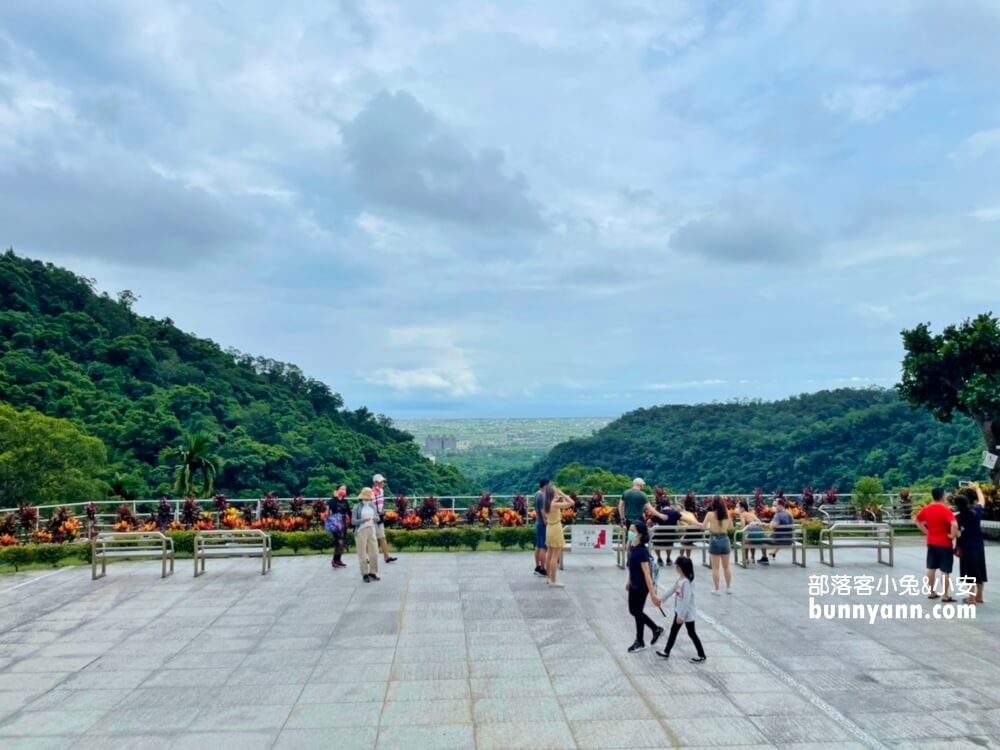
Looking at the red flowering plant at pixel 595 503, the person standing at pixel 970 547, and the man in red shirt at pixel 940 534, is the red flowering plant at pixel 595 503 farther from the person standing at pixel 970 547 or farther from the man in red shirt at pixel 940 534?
the person standing at pixel 970 547

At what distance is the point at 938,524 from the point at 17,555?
15.8 m

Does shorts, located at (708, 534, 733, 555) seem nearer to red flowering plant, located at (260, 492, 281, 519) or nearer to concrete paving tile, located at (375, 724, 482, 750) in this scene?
concrete paving tile, located at (375, 724, 482, 750)

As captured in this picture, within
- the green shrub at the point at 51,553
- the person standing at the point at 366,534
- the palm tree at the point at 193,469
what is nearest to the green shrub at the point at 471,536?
the person standing at the point at 366,534

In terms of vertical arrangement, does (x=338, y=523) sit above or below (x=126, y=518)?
above

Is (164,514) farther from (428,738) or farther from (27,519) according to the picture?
(428,738)

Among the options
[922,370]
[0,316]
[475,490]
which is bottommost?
[475,490]

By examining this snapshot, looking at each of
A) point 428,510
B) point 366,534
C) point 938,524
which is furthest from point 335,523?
point 938,524

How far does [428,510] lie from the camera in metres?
18.3

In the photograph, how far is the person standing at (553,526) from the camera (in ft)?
38.1

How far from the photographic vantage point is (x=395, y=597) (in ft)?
37.0

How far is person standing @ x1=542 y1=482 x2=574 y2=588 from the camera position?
11.6 meters

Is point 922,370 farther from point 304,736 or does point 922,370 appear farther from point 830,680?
point 304,736

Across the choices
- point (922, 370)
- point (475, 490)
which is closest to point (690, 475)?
point (475, 490)

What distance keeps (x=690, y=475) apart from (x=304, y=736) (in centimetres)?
6674
